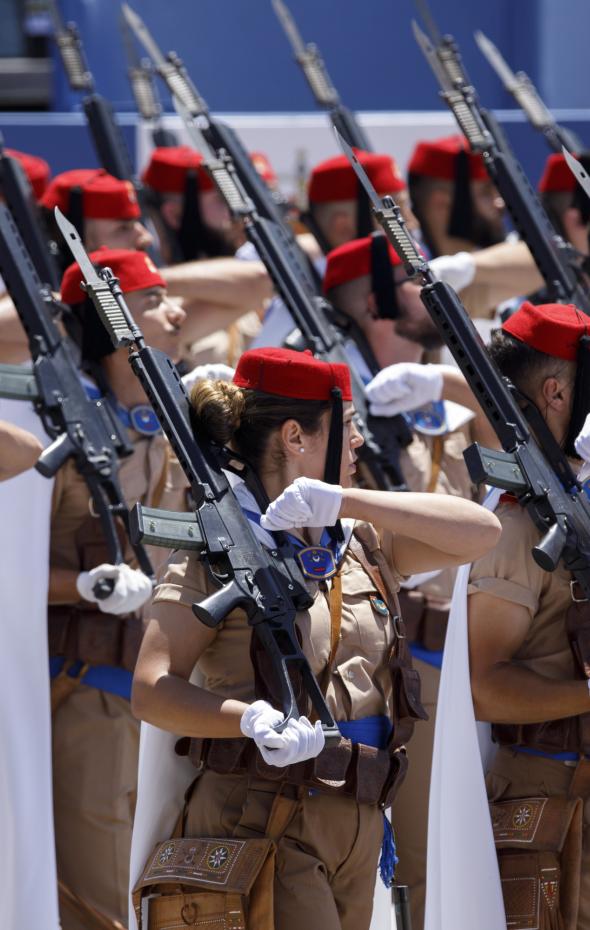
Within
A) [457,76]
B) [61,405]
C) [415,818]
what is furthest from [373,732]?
[457,76]

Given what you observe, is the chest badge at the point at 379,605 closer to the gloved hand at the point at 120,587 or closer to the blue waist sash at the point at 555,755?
the blue waist sash at the point at 555,755

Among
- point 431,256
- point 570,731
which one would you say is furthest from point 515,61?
point 570,731

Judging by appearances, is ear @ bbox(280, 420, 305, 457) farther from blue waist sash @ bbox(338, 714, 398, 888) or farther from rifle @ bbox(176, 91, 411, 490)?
rifle @ bbox(176, 91, 411, 490)

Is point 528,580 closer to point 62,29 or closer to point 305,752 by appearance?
point 305,752

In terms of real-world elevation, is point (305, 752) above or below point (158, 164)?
below

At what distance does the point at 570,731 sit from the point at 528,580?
33cm

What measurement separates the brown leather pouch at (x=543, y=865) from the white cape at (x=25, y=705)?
1172 millimetres

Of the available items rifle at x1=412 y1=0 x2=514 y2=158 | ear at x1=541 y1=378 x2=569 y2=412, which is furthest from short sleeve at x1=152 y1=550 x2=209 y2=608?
rifle at x1=412 y1=0 x2=514 y2=158

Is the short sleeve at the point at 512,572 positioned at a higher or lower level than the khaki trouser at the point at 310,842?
higher

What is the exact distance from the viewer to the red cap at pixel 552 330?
11.7ft

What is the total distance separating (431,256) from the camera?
6770mm

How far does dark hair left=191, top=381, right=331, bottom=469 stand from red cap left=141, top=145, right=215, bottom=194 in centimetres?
361

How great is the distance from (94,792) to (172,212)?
124 inches

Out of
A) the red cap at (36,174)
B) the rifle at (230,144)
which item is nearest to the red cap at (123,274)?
the rifle at (230,144)
